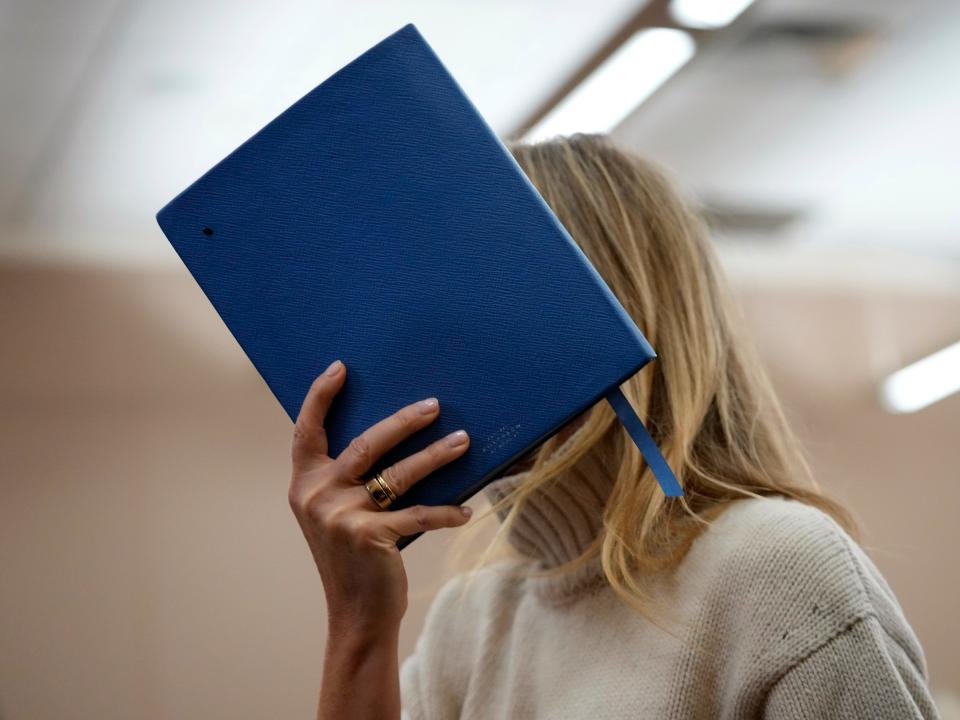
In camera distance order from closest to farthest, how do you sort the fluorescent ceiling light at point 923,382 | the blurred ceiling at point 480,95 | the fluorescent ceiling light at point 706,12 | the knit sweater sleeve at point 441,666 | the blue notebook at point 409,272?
the blue notebook at point 409,272
the knit sweater sleeve at point 441,666
the blurred ceiling at point 480,95
the fluorescent ceiling light at point 706,12
the fluorescent ceiling light at point 923,382

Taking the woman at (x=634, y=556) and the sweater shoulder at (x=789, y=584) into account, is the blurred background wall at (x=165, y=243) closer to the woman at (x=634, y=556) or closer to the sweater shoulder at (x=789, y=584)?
the woman at (x=634, y=556)

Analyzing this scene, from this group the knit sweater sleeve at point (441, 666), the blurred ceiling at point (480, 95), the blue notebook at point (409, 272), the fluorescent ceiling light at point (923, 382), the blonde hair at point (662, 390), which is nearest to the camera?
the blue notebook at point (409, 272)

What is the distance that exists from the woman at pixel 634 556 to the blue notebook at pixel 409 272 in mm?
23

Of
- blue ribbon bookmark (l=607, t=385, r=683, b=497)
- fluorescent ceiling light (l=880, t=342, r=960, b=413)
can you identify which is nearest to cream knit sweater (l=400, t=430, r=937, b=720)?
blue ribbon bookmark (l=607, t=385, r=683, b=497)

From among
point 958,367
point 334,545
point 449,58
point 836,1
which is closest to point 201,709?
point 449,58

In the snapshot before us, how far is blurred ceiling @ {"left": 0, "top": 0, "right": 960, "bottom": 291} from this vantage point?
5.79 feet

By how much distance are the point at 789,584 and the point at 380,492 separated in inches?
10.4

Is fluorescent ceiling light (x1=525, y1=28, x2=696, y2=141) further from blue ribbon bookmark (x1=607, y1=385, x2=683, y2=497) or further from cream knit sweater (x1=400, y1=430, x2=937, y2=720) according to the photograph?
blue ribbon bookmark (x1=607, y1=385, x2=683, y2=497)

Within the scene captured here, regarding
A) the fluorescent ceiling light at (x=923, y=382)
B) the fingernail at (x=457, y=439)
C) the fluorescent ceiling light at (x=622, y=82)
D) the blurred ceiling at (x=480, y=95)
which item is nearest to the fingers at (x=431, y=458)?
the fingernail at (x=457, y=439)

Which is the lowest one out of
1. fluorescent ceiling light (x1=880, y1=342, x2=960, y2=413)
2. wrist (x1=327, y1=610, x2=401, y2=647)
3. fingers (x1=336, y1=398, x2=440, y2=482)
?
fluorescent ceiling light (x1=880, y1=342, x2=960, y2=413)

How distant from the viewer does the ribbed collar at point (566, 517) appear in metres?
0.84

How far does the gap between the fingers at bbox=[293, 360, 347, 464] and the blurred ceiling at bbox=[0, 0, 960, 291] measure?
1.20m

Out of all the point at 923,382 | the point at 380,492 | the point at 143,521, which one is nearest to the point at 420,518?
the point at 380,492

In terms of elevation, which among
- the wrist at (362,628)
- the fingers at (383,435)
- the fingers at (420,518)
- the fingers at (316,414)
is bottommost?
the wrist at (362,628)
